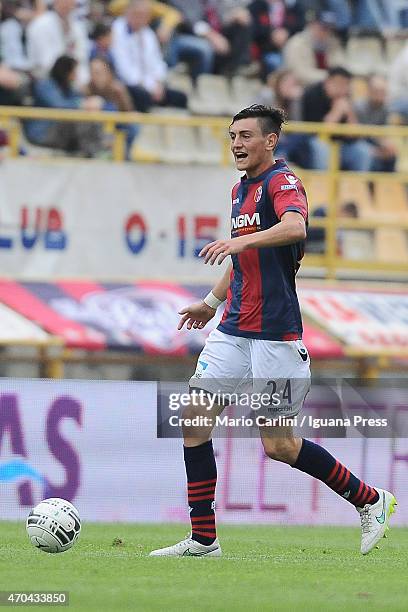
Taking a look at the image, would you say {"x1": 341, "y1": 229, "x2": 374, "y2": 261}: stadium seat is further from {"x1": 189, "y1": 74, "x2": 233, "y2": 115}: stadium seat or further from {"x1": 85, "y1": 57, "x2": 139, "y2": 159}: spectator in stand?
{"x1": 189, "y1": 74, "x2": 233, "y2": 115}: stadium seat

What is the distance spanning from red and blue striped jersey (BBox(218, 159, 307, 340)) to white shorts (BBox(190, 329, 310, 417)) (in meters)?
0.06

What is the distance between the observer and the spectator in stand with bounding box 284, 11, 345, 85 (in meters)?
18.6

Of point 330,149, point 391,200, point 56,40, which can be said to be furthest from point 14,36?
point 391,200

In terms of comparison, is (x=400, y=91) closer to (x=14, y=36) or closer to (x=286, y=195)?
(x=14, y=36)

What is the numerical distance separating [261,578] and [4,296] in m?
8.30

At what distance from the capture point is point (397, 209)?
54.0ft

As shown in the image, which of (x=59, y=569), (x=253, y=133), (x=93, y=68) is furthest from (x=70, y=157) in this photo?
(x=59, y=569)

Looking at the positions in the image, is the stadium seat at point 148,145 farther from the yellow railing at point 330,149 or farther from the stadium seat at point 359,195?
the stadium seat at point 359,195

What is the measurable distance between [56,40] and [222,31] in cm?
302

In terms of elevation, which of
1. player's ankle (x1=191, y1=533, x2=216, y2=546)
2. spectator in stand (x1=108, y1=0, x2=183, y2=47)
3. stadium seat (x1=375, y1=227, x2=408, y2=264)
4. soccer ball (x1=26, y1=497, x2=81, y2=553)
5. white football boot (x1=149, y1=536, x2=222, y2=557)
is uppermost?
spectator in stand (x1=108, y1=0, x2=183, y2=47)

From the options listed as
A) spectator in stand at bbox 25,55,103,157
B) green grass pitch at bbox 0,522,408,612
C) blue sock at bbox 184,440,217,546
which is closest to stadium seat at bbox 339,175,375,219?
spectator in stand at bbox 25,55,103,157

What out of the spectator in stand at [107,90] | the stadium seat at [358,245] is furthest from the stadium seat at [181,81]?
the stadium seat at [358,245]

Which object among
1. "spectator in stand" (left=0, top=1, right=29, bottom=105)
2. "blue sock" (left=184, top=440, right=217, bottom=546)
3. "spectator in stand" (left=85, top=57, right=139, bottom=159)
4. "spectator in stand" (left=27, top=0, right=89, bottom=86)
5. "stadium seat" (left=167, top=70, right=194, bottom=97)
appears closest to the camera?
"blue sock" (left=184, top=440, right=217, bottom=546)

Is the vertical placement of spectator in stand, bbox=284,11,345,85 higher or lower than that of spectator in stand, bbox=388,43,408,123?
higher
